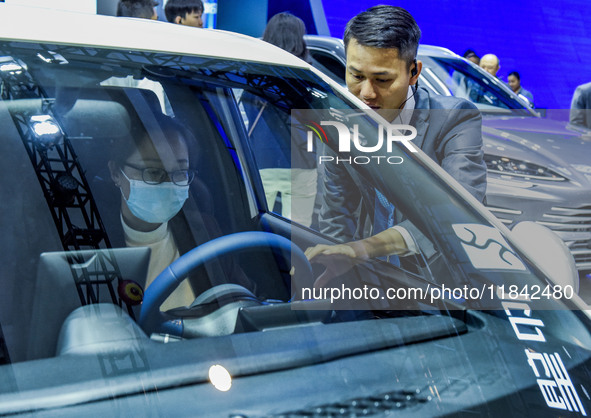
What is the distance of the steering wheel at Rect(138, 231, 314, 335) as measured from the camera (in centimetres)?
129

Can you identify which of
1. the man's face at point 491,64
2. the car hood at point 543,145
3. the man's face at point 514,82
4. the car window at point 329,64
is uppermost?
the car window at point 329,64

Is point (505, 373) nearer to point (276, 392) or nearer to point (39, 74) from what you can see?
point (276, 392)

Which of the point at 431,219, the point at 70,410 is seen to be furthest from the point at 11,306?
the point at 431,219

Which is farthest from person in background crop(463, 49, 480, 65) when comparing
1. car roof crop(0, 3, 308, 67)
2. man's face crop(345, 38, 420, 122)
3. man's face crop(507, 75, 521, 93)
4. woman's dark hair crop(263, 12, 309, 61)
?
car roof crop(0, 3, 308, 67)

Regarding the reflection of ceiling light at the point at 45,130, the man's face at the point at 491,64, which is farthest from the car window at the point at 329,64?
the reflection of ceiling light at the point at 45,130

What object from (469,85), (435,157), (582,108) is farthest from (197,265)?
(582,108)

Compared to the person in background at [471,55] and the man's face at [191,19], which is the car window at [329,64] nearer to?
the man's face at [191,19]

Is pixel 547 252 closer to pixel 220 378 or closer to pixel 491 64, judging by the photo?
pixel 220 378

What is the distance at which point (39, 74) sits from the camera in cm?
143

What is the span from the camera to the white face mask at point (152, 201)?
5.31 feet

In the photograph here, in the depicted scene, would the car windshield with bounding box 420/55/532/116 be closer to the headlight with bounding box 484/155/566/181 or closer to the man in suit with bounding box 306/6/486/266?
the headlight with bounding box 484/155/566/181

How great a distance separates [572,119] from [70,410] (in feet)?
16.9

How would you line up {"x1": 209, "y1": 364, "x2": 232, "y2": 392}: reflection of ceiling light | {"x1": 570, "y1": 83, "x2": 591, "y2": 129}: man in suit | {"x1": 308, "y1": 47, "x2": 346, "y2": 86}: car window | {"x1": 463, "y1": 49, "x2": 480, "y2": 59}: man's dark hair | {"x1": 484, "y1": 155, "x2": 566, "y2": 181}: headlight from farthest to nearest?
{"x1": 463, "y1": 49, "x2": 480, "y2": 59}: man's dark hair
{"x1": 308, "y1": 47, "x2": 346, "y2": 86}: car window
{"x1": 570, "y1": 83, "x2": 591, "y2": 129}: man in suit
{"x1": 484, "y1": 155, "x2": 566, "y2": 181}: headlight
{"x1": 209, "y1": 364, "x2": 232, "y2": 392}: reflection of ceiling light

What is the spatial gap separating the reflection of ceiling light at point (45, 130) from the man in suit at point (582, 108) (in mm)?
4580
